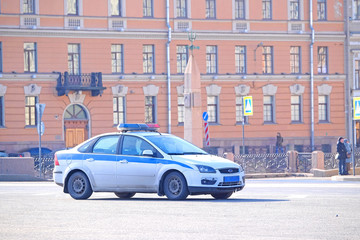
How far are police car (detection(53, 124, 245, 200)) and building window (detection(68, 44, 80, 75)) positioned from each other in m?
35.1

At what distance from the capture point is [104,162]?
1970 cm

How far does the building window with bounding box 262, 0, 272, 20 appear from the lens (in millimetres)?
59750

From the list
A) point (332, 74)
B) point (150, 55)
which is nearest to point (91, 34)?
point (150, 55)

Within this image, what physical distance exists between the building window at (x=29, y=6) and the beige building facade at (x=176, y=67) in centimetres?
6

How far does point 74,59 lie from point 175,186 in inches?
1471

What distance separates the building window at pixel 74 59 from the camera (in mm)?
55250

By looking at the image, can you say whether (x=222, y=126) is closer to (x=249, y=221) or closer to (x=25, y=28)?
(x=25, y=28)

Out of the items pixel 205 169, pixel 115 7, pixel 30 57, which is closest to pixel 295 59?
pixel 115 7

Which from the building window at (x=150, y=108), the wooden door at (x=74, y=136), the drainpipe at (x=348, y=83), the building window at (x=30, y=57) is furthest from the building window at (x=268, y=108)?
the building window at (x=30, y=57)

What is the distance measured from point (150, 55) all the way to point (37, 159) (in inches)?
823

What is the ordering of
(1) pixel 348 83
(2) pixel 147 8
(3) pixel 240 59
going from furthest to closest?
(1) pixel 348 83, (3) pixel 240 59, (2) pixel 147 8

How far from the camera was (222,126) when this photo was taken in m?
58.8

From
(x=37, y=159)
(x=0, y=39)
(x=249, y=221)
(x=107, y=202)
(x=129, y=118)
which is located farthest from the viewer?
(x=129, y=118)

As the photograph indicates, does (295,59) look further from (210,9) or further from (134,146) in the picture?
(134,146)
